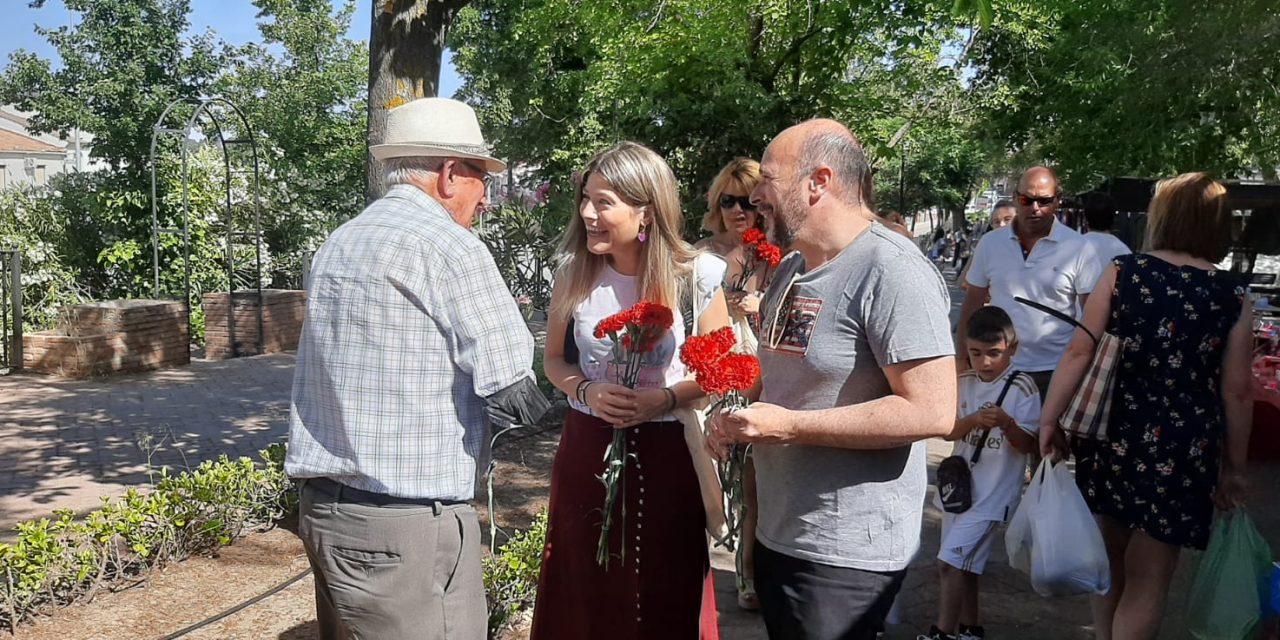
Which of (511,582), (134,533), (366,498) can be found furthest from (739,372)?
(134,533)

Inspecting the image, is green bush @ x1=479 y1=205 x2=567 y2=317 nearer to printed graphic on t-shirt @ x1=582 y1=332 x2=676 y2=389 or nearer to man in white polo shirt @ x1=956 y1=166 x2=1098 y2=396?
man in white polo shirt @ x1=956 y1=166 x2=1098 y2=396

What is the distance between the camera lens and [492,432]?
2.59 meters

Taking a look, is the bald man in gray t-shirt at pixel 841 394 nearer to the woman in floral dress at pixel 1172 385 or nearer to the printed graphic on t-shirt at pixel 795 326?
the printed graphic on t-shirt at pixel 795 326

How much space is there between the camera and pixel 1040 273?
4629 millimetres

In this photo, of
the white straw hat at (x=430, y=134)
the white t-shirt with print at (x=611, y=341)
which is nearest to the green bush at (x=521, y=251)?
the white t-shirt with print at (x=611, y=341)

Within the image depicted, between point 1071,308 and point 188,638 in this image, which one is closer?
point 188,638

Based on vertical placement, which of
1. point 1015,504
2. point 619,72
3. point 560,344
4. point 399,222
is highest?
point 619,72

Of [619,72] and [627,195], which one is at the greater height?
[619,72]

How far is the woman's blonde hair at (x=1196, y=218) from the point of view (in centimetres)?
309

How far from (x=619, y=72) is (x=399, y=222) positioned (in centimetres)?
830

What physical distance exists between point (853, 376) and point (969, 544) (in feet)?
6.06

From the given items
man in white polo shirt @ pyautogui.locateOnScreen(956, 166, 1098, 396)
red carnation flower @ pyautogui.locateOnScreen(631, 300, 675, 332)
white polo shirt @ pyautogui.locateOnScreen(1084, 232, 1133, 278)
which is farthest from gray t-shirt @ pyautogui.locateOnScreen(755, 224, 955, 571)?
white polo shirt @ pyautogui.locateOnScreen(1084, 232, 1133, 278)

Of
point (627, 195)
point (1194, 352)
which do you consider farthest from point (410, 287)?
point (1194, 352)

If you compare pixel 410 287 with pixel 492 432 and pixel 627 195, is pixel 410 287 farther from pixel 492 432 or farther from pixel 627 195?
pixel 627 195
